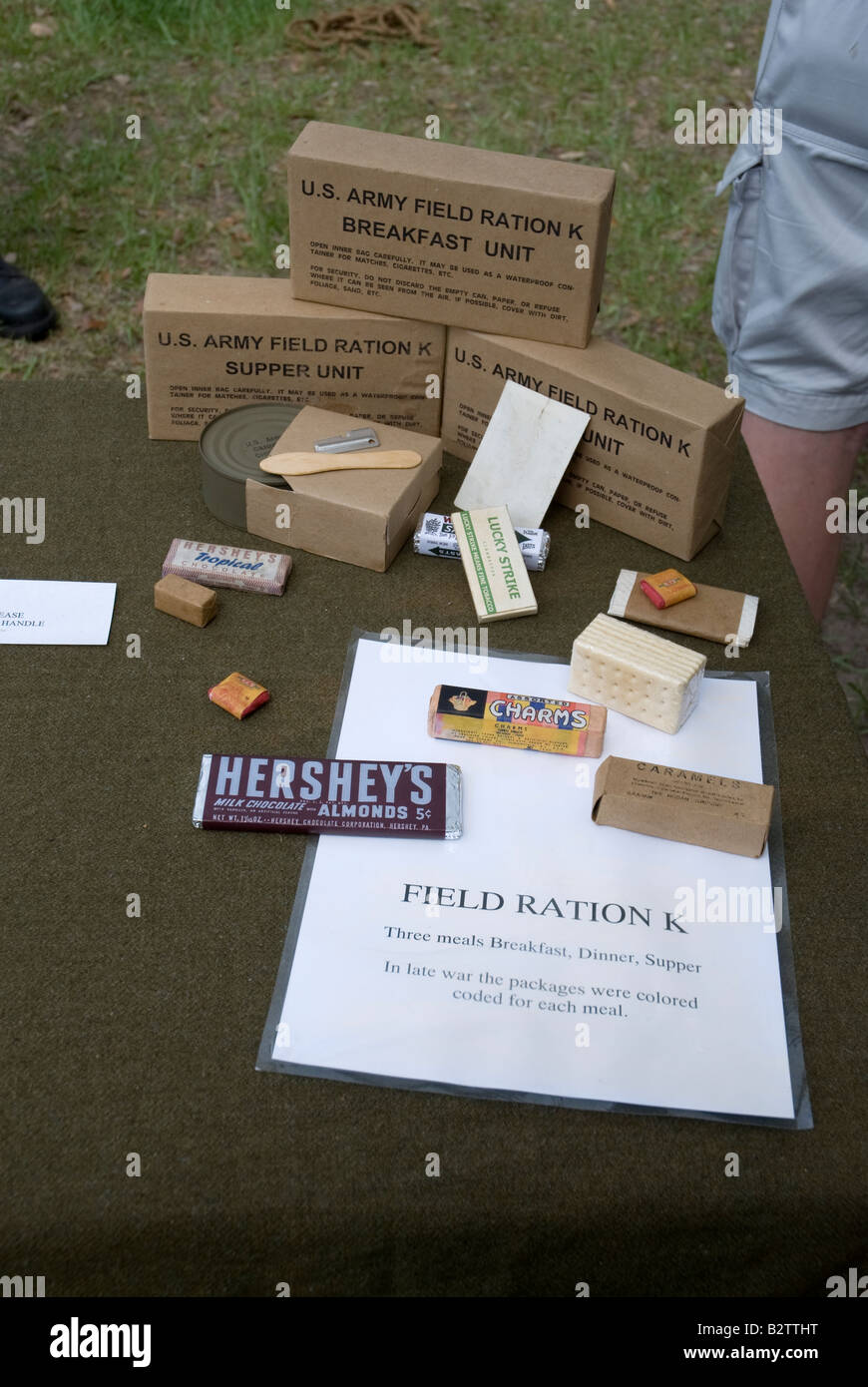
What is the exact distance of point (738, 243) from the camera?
5.73ft

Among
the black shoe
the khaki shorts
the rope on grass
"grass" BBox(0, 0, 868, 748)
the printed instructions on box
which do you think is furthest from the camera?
the rope on grass

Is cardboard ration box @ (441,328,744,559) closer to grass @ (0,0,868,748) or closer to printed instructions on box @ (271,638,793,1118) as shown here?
printed instructions on box @ (271,638,793,1118)

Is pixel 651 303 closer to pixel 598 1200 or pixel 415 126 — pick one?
pixel 415 126

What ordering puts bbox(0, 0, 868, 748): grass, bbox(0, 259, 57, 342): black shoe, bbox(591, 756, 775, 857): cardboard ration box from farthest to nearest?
bbox(0, 0, 868, 748): grass < bbox(0, 259, 57, 342): black shoe < bbox(591, 756, 775, 857): cardboard ration box

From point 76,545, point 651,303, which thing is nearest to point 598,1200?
point 76,545

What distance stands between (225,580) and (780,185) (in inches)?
38.1

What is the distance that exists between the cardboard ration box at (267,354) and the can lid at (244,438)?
51mm

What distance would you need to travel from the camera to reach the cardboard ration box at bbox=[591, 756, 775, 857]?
1.06m

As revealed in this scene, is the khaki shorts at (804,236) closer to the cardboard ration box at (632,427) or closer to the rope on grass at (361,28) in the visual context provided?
the cardboard ration box at (632,427)

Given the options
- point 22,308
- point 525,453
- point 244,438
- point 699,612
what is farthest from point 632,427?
point 22,308

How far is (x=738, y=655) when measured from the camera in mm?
1315

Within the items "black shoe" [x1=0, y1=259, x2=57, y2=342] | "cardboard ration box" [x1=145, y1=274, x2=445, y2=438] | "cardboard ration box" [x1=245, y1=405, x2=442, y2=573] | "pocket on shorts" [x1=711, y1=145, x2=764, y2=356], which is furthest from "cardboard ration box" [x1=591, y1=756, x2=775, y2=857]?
"black shoe" [x1=0, y1=259, x2=57, y2=342]

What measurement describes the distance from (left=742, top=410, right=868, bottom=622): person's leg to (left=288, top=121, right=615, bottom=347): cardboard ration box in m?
0.48

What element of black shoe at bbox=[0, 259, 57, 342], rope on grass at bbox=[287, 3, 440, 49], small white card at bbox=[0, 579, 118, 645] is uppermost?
rope on grass at bbox=[287, 3, 440, 49]
